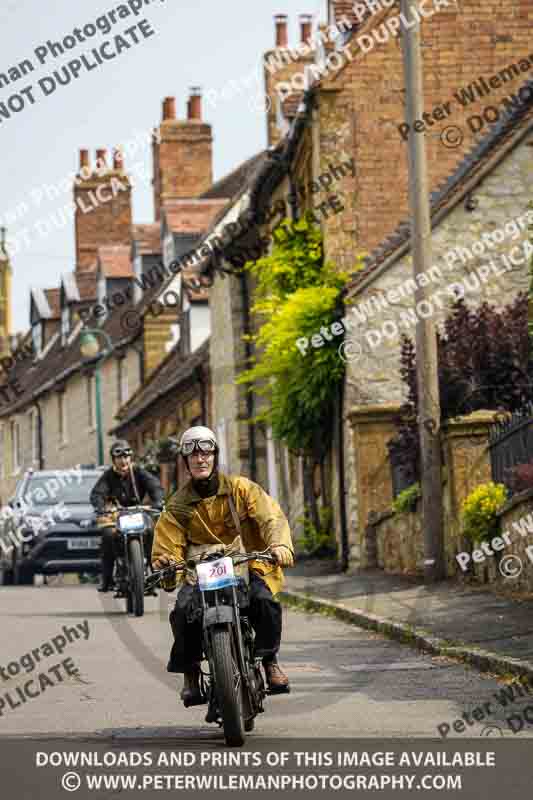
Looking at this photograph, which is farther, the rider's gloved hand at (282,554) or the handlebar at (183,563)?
the rider's gloved hand at (282,554)

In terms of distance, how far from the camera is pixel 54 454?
62.1 meters

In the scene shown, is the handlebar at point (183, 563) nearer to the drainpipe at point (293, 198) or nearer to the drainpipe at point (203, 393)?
the drainpipe at point (293, 198)

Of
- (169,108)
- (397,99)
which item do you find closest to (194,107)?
(169,108)

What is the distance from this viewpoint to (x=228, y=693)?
323 inches

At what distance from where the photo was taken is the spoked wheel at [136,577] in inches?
666

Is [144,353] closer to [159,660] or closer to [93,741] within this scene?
[159,660]

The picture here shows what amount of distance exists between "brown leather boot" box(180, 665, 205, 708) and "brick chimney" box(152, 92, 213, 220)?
40498 mm

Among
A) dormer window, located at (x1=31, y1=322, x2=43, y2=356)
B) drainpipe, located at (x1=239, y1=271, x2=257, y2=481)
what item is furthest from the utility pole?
dormer window, located at (x1=31, y1=322, x2=43, y2=356)

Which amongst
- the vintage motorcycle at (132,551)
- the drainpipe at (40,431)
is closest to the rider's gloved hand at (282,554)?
the vintage motorcycle at (132,551)

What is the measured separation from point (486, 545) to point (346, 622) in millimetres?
1580

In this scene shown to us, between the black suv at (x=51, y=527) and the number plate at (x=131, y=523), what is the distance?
24.2ft

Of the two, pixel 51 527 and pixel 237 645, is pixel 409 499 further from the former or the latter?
pixel 237 645

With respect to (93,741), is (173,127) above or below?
above

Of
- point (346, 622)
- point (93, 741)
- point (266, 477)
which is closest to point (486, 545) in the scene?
point (346, 622)
